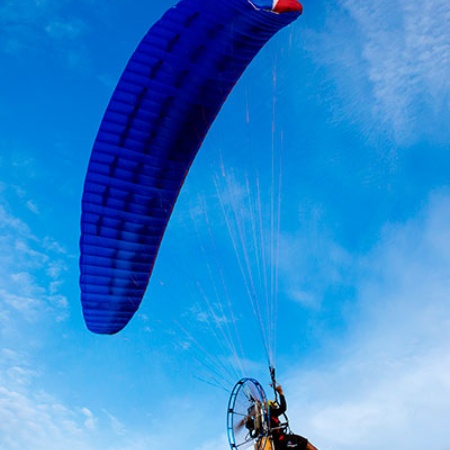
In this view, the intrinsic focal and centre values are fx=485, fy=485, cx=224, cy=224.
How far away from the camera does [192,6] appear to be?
27.9 ft

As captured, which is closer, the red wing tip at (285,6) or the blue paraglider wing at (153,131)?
the red wing tip at (285,6)

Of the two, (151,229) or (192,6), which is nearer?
(192,6)

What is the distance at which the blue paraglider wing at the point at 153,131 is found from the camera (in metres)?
8.74

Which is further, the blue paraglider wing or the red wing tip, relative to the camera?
the blue paraglider wing

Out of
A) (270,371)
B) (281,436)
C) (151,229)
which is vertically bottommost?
(281,436)

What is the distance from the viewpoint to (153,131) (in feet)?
31.5

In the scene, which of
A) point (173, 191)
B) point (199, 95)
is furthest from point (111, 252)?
point (199, 95)

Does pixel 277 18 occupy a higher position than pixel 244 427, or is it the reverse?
pixel 277 18

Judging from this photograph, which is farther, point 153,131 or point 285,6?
point 153,131

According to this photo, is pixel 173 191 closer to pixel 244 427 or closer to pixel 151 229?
pixel 151 229

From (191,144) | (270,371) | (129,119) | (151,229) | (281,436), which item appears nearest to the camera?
(281,436)

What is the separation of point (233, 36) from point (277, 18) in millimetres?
892

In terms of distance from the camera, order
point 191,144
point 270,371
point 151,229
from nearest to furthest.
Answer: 1. point 270,371
2. point 191,144
3. point 151,229

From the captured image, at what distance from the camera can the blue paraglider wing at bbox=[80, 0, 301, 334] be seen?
8.74 m
